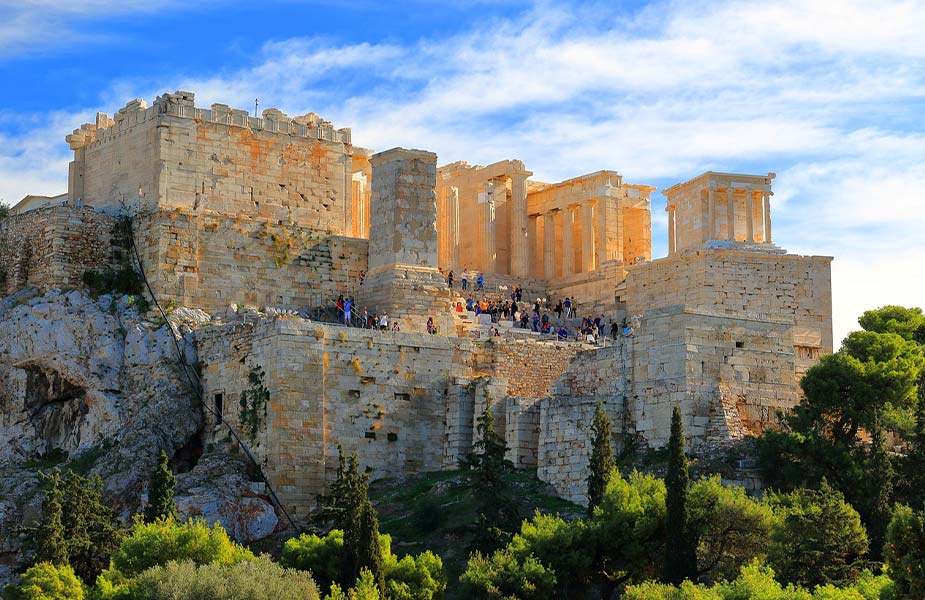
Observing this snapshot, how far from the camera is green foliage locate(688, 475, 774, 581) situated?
5106 centimetres

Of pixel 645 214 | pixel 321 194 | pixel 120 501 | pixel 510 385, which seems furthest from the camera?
pixel 645 214

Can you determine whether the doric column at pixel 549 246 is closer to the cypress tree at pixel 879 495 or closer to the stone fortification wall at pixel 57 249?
the stone fortification wall at pixel 57 249

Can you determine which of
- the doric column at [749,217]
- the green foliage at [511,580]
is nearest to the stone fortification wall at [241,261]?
the doric column at [749,217]

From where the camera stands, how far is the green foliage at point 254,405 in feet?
194

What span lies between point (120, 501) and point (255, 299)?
29.4 feet

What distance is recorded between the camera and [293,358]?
59125 millimetres

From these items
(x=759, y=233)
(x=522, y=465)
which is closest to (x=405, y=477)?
(x=522, y=465)

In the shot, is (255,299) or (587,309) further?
(587,309)

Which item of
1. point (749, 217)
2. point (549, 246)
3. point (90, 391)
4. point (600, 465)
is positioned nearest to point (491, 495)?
point (600, 465)

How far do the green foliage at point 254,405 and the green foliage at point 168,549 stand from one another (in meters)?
6.84

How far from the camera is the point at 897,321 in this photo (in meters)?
64.6

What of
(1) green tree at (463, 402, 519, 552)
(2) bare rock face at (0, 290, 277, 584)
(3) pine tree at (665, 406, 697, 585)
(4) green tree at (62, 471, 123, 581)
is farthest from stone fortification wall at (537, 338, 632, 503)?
(4) green tree at (62, 471, 123, 581)

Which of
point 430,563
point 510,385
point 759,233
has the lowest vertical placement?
point 430,563

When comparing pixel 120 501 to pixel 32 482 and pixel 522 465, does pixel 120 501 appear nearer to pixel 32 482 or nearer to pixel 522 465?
pixel 32 482
